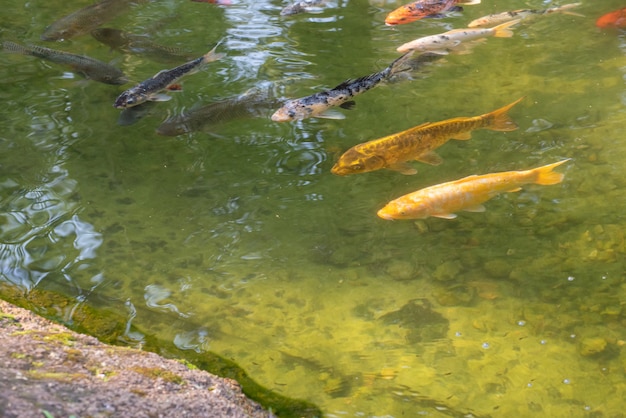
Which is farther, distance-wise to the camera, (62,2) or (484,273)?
(62,2)

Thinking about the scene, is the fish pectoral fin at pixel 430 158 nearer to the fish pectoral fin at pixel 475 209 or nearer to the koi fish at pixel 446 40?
the fish pectoral fin at pixel 475 209

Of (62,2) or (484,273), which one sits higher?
(62,2)

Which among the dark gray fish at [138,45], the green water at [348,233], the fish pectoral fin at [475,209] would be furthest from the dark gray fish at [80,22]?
the fish pectoral fin at [475,209]

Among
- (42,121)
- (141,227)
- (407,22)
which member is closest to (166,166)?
(141,227)

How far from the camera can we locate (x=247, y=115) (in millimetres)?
5750

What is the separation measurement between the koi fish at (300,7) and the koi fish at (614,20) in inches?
143

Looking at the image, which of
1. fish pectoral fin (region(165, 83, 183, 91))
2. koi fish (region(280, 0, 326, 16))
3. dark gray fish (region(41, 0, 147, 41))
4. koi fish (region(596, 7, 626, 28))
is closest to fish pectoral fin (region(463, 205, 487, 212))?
fish pectoral fin (region(165, 83, 183, 91))

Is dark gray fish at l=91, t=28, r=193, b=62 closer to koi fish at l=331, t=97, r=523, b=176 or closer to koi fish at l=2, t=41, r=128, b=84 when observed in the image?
koi fish at l=2, t=41, r=128, b=84

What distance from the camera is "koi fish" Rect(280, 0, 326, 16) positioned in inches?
311

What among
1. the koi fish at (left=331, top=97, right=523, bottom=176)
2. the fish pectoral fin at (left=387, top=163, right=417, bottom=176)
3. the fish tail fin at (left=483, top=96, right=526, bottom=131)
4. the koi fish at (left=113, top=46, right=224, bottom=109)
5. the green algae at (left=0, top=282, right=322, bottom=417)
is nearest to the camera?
the green algae at (left=0, top=282, right=322, bottom=417)

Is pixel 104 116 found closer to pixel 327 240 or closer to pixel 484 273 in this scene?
pixel 327 240

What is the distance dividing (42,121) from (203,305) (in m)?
3.17

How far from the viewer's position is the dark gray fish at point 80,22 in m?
7.26

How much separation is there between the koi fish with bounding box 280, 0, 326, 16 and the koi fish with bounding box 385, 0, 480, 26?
1475 mm
